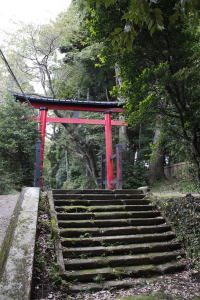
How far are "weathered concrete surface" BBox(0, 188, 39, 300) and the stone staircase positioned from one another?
1.97 feet

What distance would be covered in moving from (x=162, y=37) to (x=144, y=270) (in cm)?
395

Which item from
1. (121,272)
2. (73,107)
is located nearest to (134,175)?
(73,107)

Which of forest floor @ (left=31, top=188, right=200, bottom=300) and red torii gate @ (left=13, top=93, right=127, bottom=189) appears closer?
forest floor @ (left=31, top=188, right=200, bottom=300)

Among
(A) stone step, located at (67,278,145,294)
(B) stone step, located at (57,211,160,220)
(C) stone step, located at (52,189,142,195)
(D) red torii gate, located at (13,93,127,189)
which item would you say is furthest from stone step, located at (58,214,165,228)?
(D) red torii gate, located at (13,93,127,189)

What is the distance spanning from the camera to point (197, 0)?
6.08 ft

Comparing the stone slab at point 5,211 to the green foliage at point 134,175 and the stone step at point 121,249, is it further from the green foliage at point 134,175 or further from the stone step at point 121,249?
the green foliage at point 134,175

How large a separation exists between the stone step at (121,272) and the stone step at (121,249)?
377 millimetres

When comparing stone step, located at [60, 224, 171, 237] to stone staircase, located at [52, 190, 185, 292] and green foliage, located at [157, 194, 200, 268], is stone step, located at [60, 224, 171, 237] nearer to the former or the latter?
stone staircase, located at [52, 190, 185, 292]

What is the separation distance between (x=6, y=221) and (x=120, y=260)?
8.07 ft

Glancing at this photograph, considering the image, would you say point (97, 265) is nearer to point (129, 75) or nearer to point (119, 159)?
point (129, 75)

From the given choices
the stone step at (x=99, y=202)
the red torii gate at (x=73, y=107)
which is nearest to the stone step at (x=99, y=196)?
the stone step at (x=99, y=202)

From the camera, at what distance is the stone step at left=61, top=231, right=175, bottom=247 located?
429 centimetres

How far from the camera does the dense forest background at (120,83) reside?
4.22m

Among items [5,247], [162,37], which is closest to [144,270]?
[5,247]
